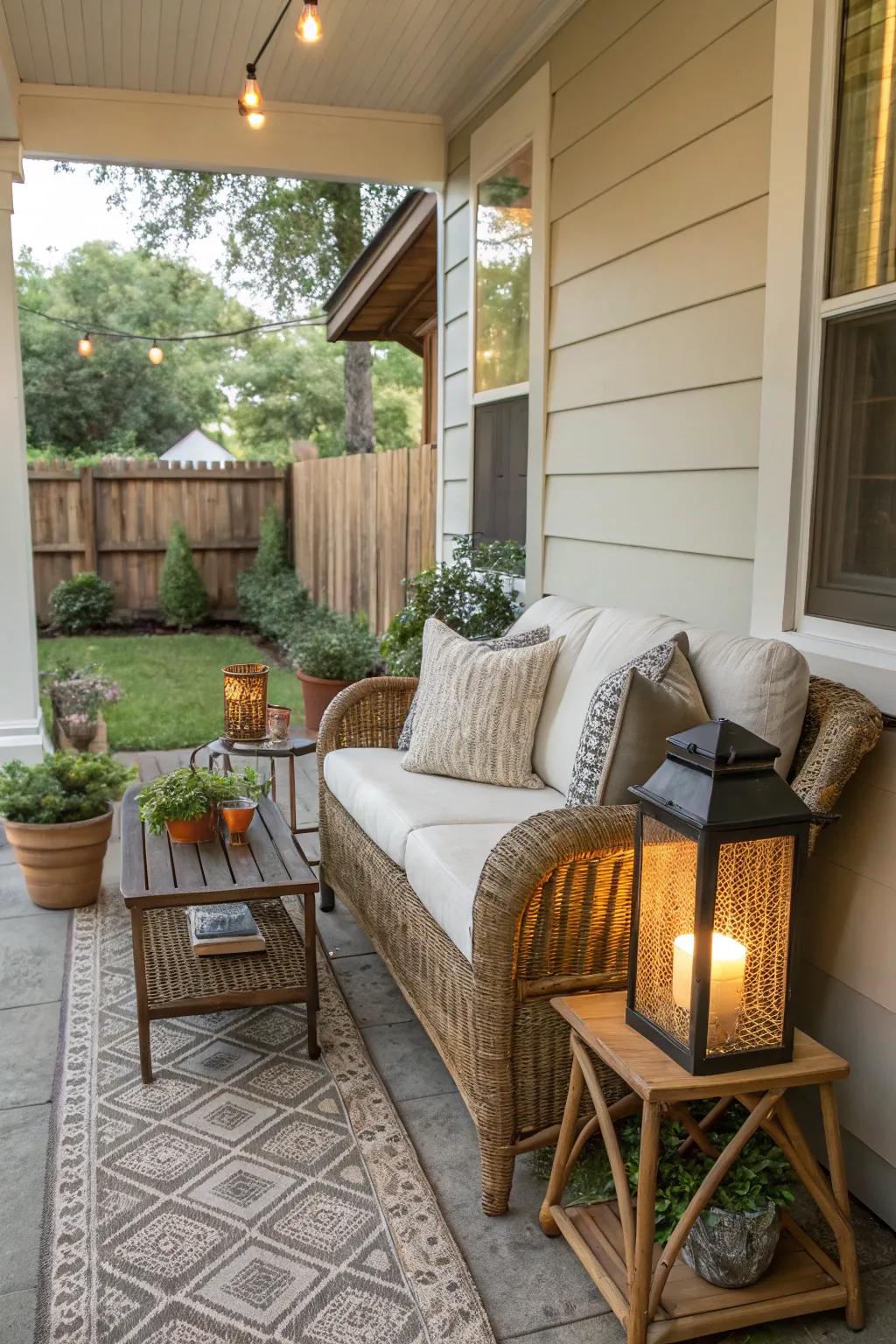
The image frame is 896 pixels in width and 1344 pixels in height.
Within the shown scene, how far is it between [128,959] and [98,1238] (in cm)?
124

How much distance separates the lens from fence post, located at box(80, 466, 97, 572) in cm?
989

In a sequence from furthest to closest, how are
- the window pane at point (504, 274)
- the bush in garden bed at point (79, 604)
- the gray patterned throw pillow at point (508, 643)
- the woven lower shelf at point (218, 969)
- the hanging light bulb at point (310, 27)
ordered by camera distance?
the bush in garden bed at point (79, 604) → the window pane at point (504, 274) → the gray patterned throw pillow at point (508, 643) → the hanging light bulb at point (310, 27) → the woven lower shelf at point (218, 969)

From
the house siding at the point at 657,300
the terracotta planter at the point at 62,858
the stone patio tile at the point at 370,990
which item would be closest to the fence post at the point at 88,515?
the house siding at the point at 657,300

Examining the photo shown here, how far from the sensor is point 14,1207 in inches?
82.6

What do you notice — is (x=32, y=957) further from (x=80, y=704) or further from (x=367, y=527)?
(x=367, y=527)

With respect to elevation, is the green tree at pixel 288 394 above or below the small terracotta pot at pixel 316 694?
above

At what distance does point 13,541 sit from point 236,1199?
325 cm

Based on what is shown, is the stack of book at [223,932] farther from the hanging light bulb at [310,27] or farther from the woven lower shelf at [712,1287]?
the hanging light bulb at [310,27]

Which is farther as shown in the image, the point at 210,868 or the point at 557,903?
the point at 210,868

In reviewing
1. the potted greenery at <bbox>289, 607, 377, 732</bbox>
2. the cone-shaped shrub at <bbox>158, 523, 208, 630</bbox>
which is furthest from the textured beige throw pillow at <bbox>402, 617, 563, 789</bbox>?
the cone-shaped shrub at <bbox>158, 523, 208, 630</bbox>

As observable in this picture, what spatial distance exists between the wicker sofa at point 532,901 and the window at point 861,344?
0.84ft

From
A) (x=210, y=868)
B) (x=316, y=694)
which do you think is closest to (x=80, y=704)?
(x=316, y=694)

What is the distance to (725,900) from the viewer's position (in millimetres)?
1708

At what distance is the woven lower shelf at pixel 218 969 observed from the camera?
8.62 ft
